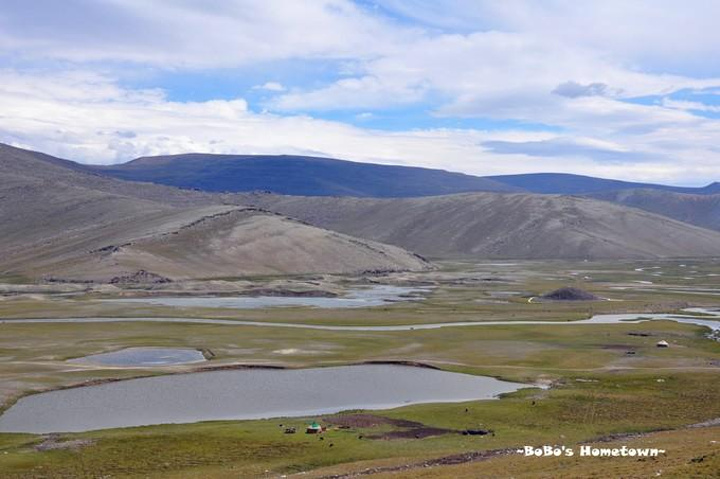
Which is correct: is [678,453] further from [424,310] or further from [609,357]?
[424,310]

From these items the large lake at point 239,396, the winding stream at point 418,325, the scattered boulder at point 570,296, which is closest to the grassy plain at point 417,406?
the large lake at point 239,396

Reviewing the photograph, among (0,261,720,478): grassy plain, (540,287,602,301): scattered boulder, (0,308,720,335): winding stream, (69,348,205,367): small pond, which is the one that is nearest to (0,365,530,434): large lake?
(0,261,720,478): grassy plain

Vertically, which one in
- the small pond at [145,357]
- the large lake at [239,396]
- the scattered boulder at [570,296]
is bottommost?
the small pond at [145,357]

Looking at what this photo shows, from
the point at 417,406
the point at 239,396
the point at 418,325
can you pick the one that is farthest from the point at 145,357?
the point at 418,325

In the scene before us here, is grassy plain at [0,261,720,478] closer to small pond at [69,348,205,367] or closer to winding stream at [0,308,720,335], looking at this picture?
small pond at [69,348,205,367]

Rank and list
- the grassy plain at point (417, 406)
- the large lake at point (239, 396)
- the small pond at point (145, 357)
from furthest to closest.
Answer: the small pond at point (145, 357) → the large lake at point (239, 396) → the grassy plain at point (417, 406)

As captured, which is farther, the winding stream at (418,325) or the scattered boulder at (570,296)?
the scattered boulder at (570,296)

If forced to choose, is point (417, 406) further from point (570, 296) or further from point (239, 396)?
point (570, 296)

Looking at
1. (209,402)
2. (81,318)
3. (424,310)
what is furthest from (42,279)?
(209,402)

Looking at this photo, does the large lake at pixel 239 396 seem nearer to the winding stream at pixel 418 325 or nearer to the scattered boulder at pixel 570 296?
the winding stream at pixel 418 325
